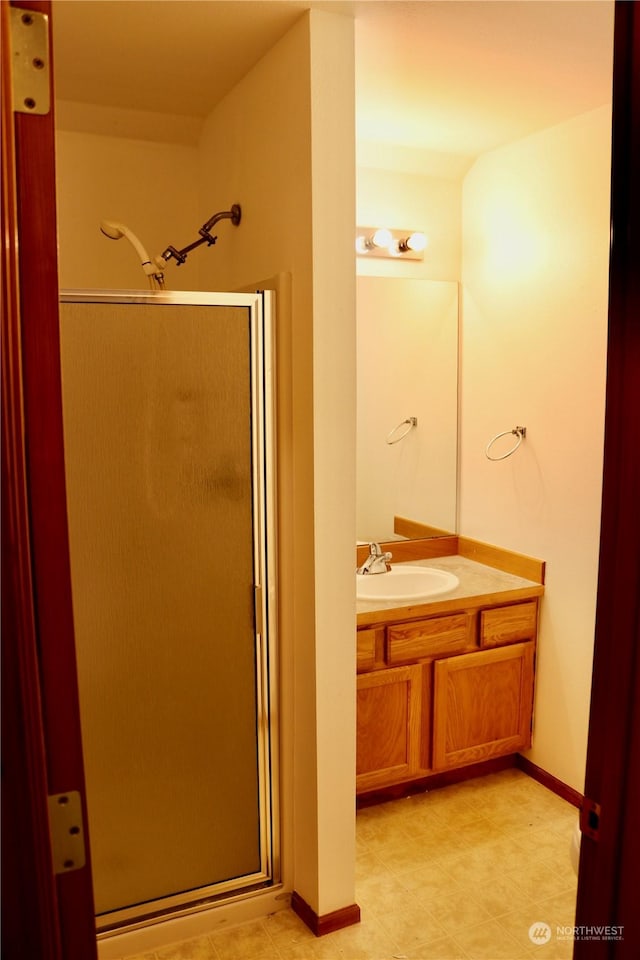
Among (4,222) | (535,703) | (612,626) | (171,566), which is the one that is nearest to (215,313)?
(171,566)

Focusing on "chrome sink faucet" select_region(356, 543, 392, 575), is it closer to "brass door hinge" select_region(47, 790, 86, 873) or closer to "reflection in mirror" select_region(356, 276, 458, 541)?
→ "reflection in mirror" select_region(356, 276, 458, 541)

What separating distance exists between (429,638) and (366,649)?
11.0 inches

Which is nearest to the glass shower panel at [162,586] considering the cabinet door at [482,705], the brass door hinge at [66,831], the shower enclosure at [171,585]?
the shower enclosure at [171,585]

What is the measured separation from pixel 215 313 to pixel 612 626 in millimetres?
1479

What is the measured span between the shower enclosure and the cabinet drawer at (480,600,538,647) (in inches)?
41.5

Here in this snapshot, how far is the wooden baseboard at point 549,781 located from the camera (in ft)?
9.80

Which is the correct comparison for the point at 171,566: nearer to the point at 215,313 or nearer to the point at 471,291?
the point at 215,313

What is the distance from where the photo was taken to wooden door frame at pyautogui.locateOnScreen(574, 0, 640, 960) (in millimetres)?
978

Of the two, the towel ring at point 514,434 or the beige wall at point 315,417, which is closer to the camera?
the beige wall at point 315,417

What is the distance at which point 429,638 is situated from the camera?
2906 millimetres

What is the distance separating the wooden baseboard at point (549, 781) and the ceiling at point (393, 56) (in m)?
2.52

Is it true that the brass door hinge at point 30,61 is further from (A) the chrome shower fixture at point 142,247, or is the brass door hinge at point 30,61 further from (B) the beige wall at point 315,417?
(A) the chrome shower fixture at point 142,247

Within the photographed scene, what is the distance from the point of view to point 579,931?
1.11 metres

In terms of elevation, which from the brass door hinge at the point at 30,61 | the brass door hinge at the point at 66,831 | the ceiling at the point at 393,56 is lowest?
the brass door hinge at the point at 66,831
